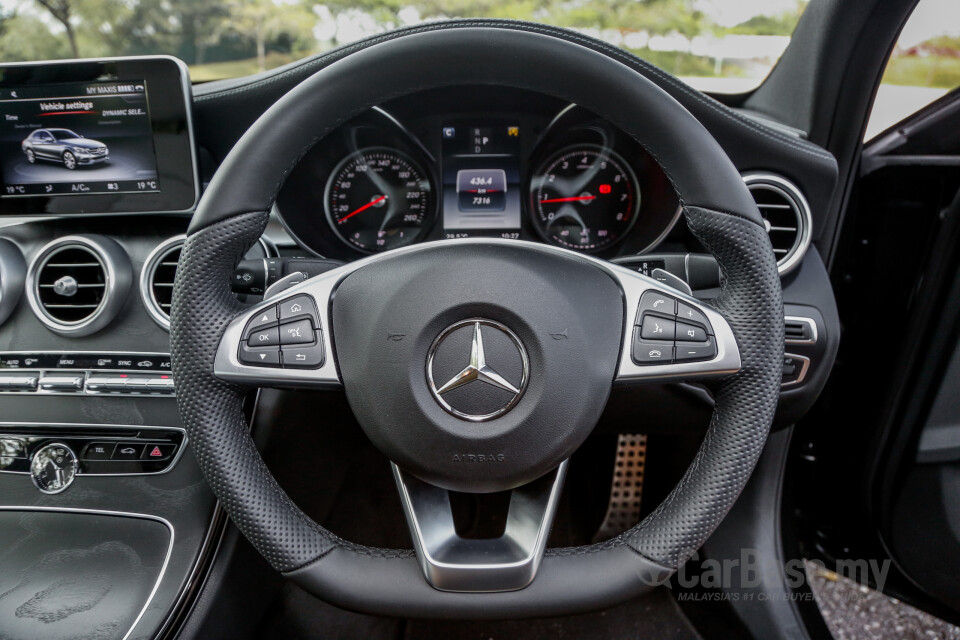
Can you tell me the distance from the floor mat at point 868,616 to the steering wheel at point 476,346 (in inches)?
44.7

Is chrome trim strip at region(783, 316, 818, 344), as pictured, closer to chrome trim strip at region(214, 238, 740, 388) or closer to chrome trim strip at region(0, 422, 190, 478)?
chrome trim strip at region(214, 238, 740, 388)

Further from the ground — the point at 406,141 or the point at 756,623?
the point at 406,141

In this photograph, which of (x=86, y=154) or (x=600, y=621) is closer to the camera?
(x=86, y=154)

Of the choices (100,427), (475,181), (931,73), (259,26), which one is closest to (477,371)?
(475,181)

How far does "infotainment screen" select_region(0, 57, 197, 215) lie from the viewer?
1255 mm

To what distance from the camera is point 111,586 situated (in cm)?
117

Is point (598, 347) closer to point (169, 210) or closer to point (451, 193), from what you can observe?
point (451, 193)

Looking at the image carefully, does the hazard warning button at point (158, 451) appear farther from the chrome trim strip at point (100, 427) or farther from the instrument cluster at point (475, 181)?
the instrument cluster at point (475, 181)

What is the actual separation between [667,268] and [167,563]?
3.17 ft

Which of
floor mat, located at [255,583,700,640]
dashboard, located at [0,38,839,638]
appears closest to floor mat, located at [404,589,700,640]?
floor mat, located at [255,583,700,640]

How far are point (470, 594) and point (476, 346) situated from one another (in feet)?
1.04

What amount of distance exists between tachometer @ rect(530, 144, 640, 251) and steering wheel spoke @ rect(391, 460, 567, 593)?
636mm

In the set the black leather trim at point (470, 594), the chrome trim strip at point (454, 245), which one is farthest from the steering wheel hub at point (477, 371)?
the black leather trim at point (470, 594)

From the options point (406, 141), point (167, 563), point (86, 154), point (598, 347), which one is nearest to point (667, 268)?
point (598, 347)
